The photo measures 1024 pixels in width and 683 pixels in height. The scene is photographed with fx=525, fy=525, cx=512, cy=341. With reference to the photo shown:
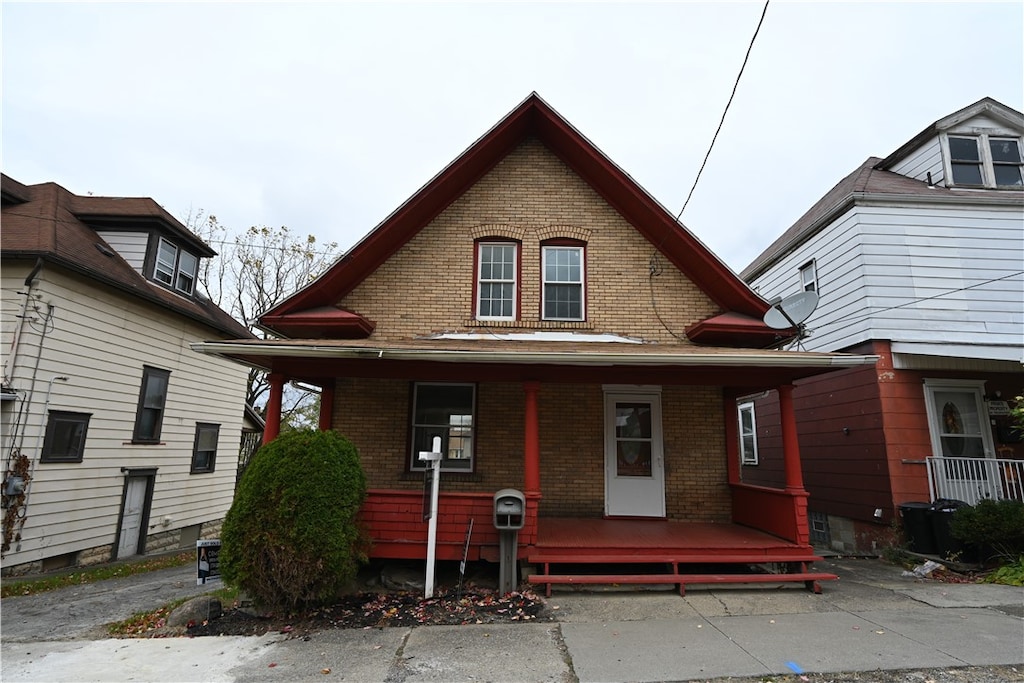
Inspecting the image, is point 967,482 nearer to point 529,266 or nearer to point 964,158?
point 964,158

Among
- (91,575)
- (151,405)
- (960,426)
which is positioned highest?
(151,405)

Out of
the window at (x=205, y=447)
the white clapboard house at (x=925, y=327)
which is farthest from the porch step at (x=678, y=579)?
the window at (x=205, y=447)

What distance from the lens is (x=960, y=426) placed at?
9586mm


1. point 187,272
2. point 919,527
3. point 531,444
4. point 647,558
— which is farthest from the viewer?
point 187,272

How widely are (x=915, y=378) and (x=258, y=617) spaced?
1097 cm

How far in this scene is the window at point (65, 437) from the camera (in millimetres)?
9289

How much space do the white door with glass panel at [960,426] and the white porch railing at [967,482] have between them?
0.02 meters

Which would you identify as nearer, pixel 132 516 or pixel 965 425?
pixel 965 425

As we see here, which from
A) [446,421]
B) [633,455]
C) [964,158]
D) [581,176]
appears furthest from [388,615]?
[964,158]

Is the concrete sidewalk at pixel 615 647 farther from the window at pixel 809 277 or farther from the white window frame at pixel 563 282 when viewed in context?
the window at pixel 809 277

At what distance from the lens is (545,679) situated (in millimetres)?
4199

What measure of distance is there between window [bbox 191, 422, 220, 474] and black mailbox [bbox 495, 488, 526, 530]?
10.9m

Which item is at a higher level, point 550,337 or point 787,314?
point 787,314

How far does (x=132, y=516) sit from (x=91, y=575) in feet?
8.58
